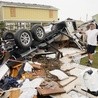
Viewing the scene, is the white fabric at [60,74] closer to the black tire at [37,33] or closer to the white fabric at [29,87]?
the white fabric at [29,87]

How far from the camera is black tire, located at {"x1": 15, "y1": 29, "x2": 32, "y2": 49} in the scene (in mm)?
8109

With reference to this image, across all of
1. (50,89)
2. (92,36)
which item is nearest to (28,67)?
(50,89)

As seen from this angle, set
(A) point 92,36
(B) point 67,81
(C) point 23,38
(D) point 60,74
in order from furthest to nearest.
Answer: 1. (A) point 92,36
2. (C) point 23,38
3. (D) point 60,74
4. (B) point 67,81

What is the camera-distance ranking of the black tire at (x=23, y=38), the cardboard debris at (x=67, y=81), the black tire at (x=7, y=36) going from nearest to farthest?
the cardboard debris at (x=67, y=81), the black tire at (x=23, y=38), the black tire at (x=7, y=36)

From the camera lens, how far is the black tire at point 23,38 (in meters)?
8.11

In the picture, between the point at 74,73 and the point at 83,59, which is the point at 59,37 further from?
the point at 74,73

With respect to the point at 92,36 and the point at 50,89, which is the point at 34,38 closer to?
the point at 92,36

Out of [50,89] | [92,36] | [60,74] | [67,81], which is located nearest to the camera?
[50,89]

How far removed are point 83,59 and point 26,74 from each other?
3991 mm

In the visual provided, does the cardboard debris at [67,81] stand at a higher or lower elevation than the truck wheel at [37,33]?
lower

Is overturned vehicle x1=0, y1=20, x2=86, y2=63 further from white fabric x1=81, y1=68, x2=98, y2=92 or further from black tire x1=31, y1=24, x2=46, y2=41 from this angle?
white fabric x1=81, y1=68, x2=98, y2=92

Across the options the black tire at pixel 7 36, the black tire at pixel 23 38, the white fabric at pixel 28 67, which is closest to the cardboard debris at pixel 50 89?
the white fabric at pixel 28 67

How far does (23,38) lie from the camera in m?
8.31

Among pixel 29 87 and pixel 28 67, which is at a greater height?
pixel 28 67
